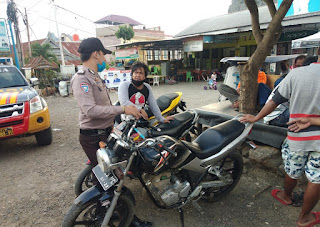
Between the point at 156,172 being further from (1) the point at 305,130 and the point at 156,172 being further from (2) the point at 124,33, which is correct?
(2) the point at 124,33

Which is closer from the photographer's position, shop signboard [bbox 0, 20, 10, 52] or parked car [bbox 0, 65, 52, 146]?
parked car [bbox 0, 65, 52, 146]

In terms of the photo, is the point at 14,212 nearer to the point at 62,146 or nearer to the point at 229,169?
A: the point at 62,146

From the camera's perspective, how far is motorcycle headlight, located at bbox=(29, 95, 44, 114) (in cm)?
418

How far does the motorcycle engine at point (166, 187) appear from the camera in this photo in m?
2.13

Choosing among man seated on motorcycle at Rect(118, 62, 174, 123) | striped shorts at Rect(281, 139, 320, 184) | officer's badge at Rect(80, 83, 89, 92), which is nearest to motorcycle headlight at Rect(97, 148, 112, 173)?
officer's badge at Rect(80, 83, 89, 92)

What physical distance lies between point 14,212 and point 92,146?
54.2 inches

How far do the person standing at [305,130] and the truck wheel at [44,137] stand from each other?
13.7 feet

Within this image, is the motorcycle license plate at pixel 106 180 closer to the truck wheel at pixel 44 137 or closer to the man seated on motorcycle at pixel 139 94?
the man seated on motorcycle at pixel 139 94

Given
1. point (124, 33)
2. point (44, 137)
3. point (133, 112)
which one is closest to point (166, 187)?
point (133, 112)

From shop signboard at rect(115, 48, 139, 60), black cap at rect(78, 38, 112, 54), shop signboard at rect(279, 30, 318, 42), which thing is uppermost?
shop signboard at rect(279, 30, 318, 42)

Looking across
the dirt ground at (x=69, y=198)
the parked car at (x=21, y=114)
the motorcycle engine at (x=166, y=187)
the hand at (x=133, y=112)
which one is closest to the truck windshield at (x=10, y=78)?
the parked car at (x=21, y=114)

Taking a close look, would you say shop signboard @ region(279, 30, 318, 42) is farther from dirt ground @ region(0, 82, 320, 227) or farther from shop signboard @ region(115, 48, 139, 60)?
dirt ground @ region(0, 82, 320, 227)

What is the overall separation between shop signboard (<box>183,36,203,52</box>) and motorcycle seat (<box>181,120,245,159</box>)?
37.0 ft

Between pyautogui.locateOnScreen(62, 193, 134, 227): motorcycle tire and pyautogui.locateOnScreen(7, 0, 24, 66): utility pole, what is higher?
pyautogui.locateOnScreen(7, 0, 24, 66): utility pole
